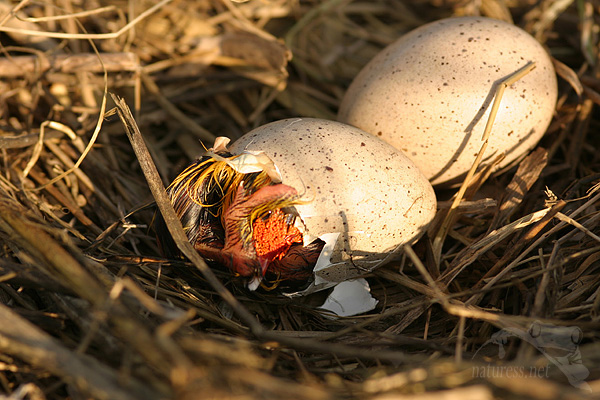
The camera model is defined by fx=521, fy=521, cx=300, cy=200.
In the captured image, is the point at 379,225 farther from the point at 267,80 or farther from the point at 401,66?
the point at 267,80

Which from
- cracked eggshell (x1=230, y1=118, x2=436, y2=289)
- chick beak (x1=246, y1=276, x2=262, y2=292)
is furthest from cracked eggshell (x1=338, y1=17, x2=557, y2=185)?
chick beak (x1=246, y1=276, x2=262, y2=292)

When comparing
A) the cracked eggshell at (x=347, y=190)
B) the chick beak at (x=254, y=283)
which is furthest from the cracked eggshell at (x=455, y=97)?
the chick beak at (x=254, y=283)

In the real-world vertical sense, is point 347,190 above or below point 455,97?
below

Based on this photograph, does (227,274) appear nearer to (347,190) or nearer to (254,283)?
(254,283)

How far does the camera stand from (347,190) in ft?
5.29

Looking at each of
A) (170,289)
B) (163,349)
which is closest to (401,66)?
(170,289)

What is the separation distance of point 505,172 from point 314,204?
0.97 metres

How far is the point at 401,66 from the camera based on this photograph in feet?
6.33

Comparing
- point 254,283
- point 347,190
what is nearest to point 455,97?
point 347,190

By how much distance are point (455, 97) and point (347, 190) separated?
0.56 m

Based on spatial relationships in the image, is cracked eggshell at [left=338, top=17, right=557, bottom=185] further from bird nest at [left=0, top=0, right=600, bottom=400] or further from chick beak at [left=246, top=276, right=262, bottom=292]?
chick beak at [left=246, top=276, right=262, bottom=292]

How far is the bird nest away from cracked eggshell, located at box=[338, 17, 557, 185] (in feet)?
0.58

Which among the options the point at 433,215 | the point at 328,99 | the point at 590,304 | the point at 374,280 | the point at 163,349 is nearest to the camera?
the point at 163,349

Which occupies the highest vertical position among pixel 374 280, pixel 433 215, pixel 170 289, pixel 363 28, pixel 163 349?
pixel 363 28
